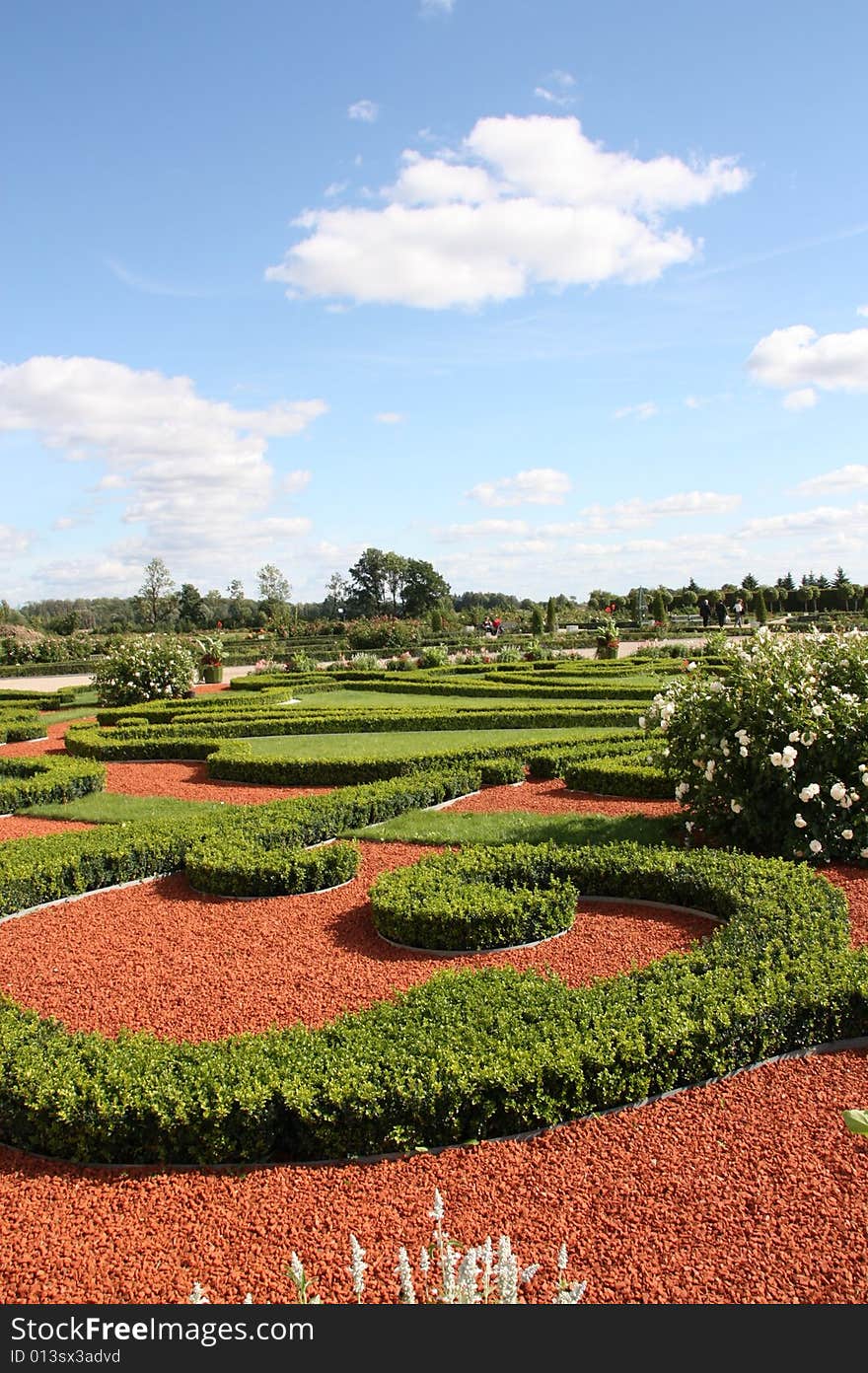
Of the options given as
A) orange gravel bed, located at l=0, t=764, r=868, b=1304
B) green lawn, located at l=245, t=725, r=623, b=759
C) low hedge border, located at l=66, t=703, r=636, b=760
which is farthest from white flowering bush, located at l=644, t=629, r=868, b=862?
low hedge border, located at l=66, t=703, r=636, b=760

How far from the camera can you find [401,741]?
13.2 m

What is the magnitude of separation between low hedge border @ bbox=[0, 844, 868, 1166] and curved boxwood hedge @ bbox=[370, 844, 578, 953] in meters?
0.82

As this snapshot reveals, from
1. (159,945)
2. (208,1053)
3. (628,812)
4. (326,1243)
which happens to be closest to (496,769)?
(628,812)

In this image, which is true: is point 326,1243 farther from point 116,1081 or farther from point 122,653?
point 122,653

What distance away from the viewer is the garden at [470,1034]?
3.07 metres

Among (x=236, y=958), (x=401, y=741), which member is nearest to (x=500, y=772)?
(x=401, y=741)

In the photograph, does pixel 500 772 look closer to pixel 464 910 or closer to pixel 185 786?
pixel 185 786

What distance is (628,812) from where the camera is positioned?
870 cm

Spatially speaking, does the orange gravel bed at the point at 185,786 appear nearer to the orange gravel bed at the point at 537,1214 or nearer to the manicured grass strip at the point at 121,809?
the manicured grass strip at the point at 121,809

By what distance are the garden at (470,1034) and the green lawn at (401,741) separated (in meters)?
2.64

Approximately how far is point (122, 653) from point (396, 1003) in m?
16.4

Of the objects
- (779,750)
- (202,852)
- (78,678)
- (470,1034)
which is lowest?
(470,1034)

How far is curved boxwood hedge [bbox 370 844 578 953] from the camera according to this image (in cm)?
568

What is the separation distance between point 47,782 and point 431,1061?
788 centimetres
